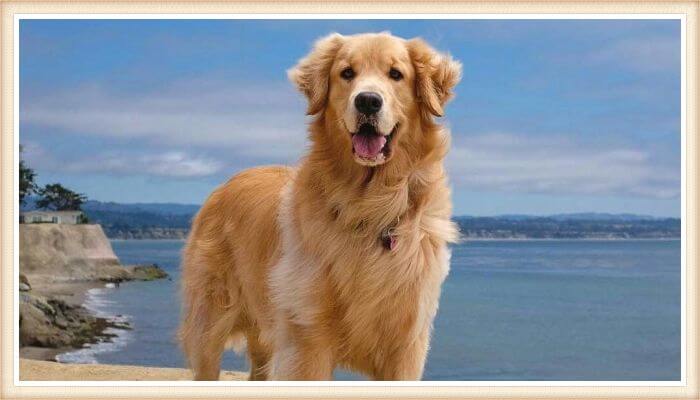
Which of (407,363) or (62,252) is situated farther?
(62,252)

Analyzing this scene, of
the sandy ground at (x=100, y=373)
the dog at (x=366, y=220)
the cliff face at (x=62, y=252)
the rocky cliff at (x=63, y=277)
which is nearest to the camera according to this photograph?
the dog at (x=366, y=220)

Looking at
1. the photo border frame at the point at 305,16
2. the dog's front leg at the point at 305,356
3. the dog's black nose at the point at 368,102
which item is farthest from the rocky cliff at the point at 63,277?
the dog's black nose at the point at 368,102

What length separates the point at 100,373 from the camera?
31.3ft

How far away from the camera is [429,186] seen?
17.3 feet

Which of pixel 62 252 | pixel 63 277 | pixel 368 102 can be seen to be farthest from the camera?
pixel 63 277

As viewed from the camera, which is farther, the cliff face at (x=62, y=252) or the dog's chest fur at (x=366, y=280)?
the cliff face at (x=62, y=252)

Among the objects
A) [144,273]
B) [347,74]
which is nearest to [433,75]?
[347,74]

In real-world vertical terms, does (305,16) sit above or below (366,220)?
above

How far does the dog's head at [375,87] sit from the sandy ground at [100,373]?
4594 millimetres

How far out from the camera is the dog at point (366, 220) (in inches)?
199

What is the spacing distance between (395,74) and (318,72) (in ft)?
1.84

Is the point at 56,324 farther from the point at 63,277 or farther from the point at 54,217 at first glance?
the point at 63,277

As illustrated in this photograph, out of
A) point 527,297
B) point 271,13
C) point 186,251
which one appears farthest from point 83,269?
point 271,13

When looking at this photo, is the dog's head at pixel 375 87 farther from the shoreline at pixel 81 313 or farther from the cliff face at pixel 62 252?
the cliff face at pixel 62 252
